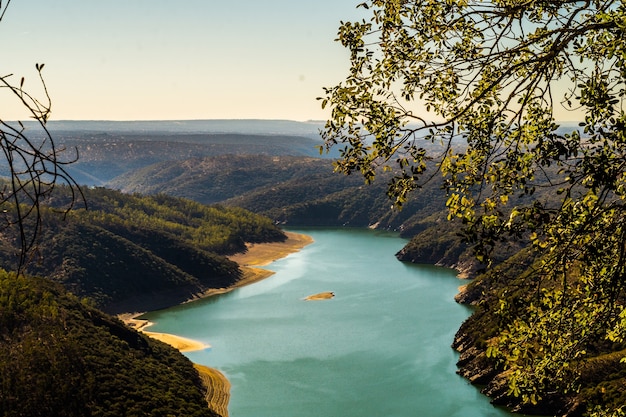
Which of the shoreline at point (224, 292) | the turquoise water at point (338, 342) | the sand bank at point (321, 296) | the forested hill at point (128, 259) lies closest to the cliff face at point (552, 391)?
the turquoise water at point (338, 342)

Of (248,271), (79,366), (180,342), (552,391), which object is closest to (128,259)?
(248,271)

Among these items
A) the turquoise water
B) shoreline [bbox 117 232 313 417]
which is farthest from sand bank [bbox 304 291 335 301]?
shoreline [bbox 117 232 313 417]

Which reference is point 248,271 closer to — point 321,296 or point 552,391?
point 321,296

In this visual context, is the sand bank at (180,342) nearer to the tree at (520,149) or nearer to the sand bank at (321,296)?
the sand bank at (321,296)

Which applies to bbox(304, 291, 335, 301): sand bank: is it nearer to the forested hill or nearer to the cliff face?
the forested hill

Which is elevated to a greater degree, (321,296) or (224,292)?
(321,296)
